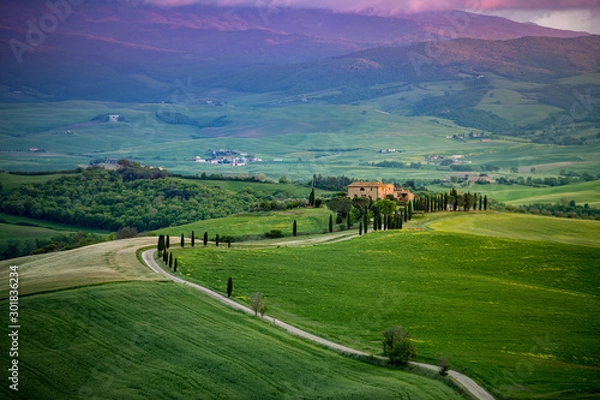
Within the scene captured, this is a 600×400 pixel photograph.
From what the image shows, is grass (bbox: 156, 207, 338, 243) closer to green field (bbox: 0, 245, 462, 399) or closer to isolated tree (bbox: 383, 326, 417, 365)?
green field (bbox: 0, 245, 462, 399)

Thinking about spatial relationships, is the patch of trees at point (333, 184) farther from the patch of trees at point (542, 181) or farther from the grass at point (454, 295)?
the grass at point (454, 295)

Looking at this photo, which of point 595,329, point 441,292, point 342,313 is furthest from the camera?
point 441,292

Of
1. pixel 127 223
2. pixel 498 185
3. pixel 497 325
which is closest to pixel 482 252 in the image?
pixel 497 325

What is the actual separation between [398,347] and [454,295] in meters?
14.2

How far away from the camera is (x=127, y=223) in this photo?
397 ft

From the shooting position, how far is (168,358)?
1412 inches

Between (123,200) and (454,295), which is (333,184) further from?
(454,295)

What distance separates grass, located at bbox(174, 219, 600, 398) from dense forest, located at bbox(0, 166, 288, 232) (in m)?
56.7

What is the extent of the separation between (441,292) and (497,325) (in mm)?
8369

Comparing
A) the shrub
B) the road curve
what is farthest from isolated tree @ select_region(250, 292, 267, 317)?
the shrub

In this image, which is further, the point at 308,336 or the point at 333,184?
the point at 333,184

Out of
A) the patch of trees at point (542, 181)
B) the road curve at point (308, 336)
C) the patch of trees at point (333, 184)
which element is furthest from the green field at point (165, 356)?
the patch of trees at point (542, 181)

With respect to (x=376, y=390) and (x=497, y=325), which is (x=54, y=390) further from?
(x=497, y=325)

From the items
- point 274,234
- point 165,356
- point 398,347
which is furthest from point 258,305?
point 274,234
